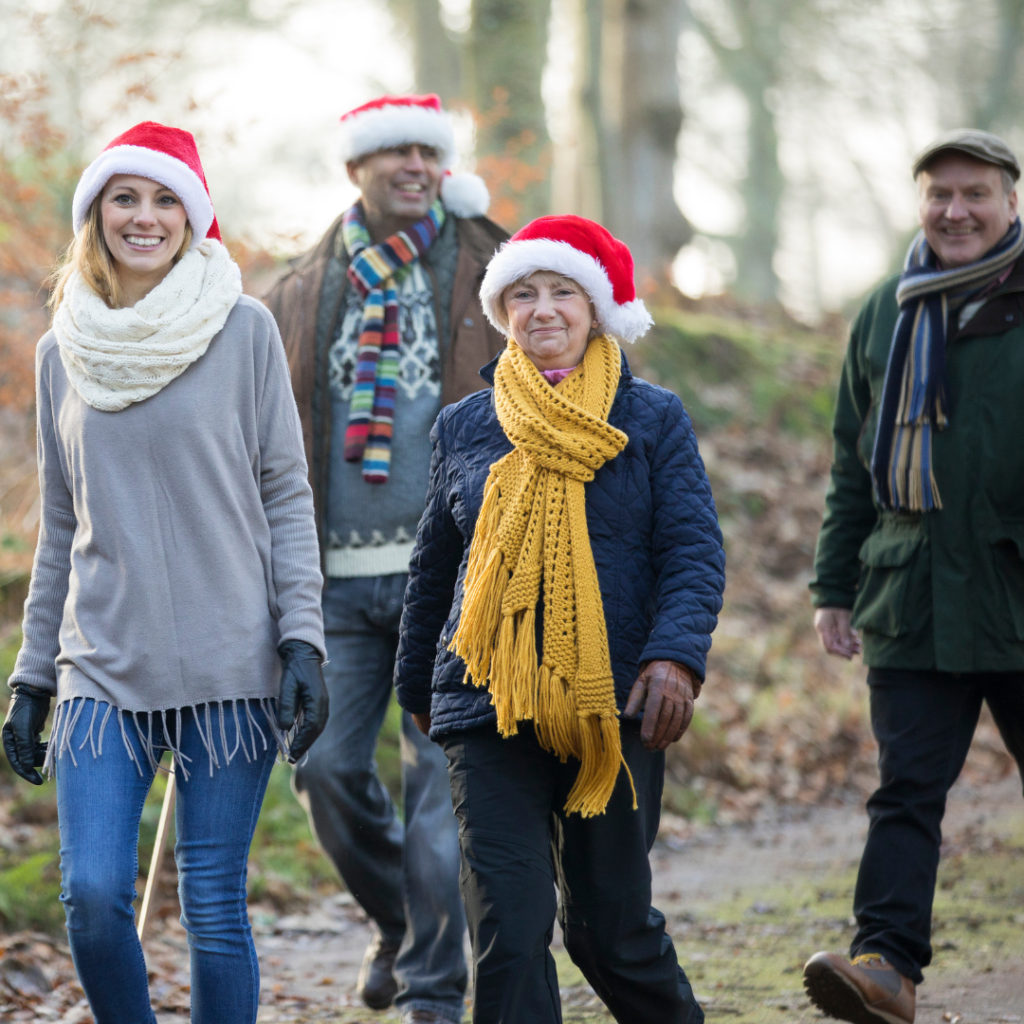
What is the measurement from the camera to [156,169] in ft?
11.3

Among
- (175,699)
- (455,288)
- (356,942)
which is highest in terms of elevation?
(455,288)

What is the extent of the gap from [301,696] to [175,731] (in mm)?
301

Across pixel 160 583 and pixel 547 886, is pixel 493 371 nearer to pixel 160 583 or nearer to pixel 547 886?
pixel 160 583

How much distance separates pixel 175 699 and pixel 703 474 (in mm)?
1368

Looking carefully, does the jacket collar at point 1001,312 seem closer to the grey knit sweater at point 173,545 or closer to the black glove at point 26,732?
the grey knit sweater at point 173,545

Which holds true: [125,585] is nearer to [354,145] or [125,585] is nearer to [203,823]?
[203,823]

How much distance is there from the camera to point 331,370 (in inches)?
185

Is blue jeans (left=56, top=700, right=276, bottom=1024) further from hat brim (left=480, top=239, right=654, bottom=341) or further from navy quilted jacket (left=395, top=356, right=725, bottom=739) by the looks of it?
hat brim (left=480, top=239, right=654, bottom=341)

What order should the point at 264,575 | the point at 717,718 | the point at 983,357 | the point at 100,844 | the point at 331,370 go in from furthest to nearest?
1. the point at 717,718
2. the point at 331,370
3. the point at 983,357
4. the point at 264,575
5. the point at 100,844

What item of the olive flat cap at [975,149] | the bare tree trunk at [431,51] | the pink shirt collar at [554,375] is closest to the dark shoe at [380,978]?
the pink shirt collar at [554,375]

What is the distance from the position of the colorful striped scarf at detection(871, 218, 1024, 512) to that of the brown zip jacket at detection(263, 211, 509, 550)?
1281 mm

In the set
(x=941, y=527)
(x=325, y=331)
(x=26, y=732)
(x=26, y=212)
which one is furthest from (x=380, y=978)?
(x=26, y=212)

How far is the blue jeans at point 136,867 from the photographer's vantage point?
10.1 feet

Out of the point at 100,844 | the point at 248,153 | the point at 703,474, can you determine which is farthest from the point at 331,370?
the point at 248,153
